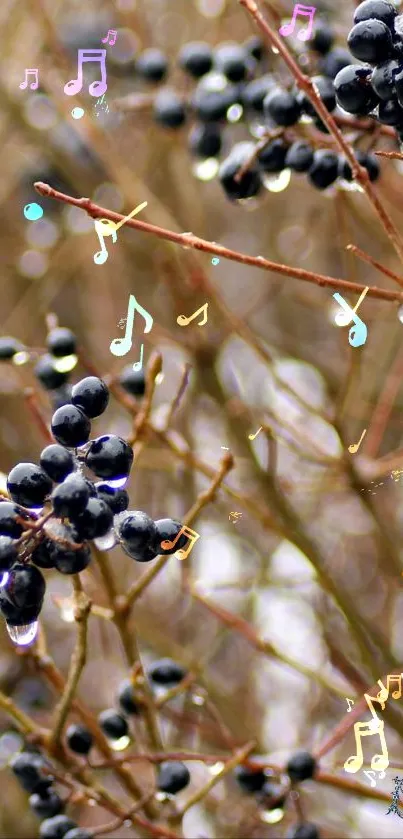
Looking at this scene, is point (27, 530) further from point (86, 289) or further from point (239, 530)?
point (86, 289)

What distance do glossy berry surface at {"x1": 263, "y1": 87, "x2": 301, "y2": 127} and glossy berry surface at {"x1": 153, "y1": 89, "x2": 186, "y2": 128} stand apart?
18.4 inches

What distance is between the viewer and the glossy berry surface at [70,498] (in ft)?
3.17

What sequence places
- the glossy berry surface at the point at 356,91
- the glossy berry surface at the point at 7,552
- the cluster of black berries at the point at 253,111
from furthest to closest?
the cluster of black berries at the point at 253,111, the glossy berry surface at the point at 356,91, the glossy berry surface at the point at 7,552

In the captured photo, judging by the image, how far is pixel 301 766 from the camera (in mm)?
1512

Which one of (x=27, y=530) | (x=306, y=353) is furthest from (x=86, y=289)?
(x=27, y=530)

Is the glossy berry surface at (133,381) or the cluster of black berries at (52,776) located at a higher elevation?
the glossy berry surface at (133,381)

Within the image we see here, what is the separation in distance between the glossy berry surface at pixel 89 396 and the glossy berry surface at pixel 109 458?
5 centimetres

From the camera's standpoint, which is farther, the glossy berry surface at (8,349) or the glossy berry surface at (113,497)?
the glossy berry surface at (8,349)

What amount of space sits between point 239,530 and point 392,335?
0.82 meters

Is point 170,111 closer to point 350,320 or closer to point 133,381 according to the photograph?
point 133,381

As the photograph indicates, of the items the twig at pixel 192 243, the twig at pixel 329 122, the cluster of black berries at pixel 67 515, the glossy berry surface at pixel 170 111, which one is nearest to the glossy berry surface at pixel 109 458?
the cluster of black berries at pixel 67 515

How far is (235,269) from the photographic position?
407 centimetres

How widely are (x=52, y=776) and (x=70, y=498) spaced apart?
71 centimetres

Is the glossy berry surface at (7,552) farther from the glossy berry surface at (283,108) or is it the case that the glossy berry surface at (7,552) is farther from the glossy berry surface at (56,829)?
the glossy berry surface at (283,108)
